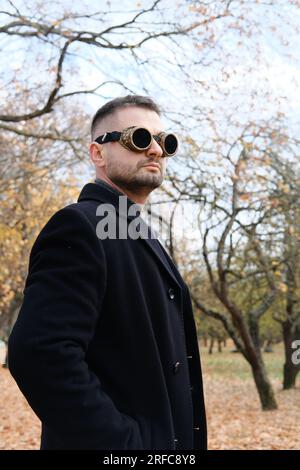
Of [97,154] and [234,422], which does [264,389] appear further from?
[97,154]

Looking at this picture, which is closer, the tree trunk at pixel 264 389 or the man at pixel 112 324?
the man at pixel 112 324

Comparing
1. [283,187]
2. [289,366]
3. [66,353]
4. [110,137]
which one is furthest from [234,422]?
[66,353]

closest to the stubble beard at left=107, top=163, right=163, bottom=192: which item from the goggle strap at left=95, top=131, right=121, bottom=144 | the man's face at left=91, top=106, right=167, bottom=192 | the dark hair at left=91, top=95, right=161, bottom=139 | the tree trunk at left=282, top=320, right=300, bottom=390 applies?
the man's face at left=91, top=106, right=167, bottom=192

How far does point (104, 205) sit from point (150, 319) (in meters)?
0.48

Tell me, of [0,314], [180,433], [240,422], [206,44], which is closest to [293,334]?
[240,422]

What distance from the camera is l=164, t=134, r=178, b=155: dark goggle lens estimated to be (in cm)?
208

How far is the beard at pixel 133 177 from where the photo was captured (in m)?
1.97

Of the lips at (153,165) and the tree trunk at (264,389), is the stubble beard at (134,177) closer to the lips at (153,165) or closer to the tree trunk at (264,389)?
the lips at (153,165)

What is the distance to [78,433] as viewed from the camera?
1.51 meters

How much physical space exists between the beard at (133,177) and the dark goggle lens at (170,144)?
0.13 meters

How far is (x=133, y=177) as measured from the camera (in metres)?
1.98

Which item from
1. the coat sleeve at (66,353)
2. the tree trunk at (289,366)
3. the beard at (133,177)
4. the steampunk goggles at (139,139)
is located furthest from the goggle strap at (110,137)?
the tree trunk at (289,366)

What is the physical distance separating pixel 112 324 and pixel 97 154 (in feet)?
2.47

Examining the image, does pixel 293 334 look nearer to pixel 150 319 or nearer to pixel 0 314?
pixel 150 319
